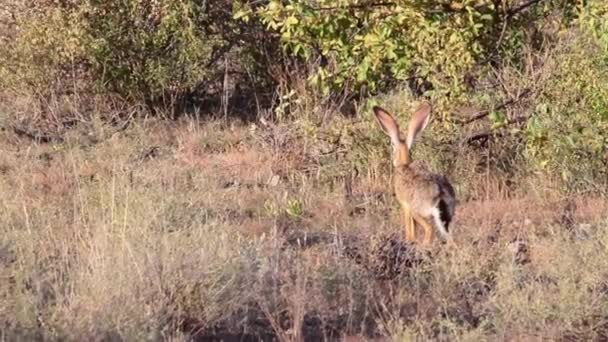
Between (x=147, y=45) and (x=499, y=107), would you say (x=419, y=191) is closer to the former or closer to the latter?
(x=499, y=107)

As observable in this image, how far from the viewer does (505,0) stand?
8.47m

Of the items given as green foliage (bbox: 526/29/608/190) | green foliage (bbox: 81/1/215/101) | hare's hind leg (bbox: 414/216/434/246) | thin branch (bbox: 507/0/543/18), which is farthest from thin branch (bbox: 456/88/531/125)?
green foliage (bbox: 81/1/215/101)

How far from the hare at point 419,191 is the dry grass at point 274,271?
25 centimetres

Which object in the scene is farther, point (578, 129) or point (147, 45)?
point (147, 45)

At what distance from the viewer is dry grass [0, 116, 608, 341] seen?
18.5 feet

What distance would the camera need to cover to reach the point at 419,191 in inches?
301

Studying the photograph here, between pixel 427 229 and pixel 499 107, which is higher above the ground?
pixel 499 107

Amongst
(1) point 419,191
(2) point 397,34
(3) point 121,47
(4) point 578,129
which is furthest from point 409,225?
(3) point 121,47

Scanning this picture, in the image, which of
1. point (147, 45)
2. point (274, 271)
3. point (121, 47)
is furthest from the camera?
point (147, 45)

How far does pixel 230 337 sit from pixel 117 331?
0.78 metres

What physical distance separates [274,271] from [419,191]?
1660 millimetres

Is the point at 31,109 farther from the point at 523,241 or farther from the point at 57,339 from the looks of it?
the point at 57,339

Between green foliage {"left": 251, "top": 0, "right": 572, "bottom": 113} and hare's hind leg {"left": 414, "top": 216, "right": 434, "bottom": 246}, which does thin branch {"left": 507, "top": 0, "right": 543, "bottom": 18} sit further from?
hare's hind leg {"left": 414, "top": 216, "right": 434, "bottom": 246}

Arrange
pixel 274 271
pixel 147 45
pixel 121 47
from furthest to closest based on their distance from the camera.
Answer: pixel 147 45
pixel 121 47
pixel 274 271
